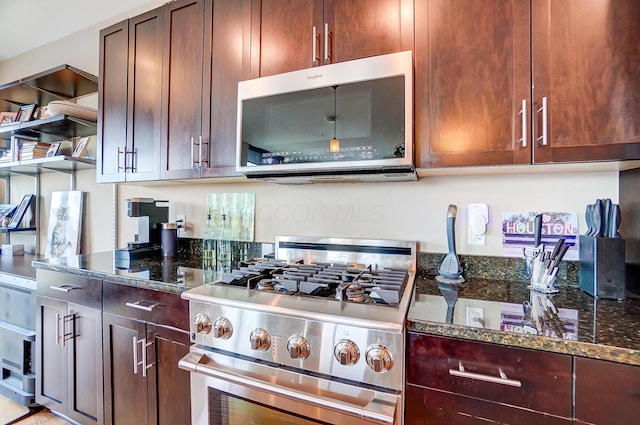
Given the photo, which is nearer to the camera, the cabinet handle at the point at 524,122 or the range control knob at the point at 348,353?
the range control knob at the point at 348,353

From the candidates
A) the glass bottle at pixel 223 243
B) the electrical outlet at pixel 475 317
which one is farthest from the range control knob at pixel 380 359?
the glass bottle at pixel 223 243

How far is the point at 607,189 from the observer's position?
120cm

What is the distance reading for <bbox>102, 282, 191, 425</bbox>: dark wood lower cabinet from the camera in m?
1.21

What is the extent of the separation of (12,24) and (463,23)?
3.38 meters

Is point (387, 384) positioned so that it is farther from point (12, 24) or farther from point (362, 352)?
point (12, 24)

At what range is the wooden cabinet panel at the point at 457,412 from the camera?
744mm

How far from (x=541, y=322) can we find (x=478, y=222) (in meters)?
0.58

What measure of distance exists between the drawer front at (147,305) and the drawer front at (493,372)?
2.93 feet

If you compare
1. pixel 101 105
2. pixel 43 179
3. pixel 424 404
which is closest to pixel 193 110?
pixel 101 105

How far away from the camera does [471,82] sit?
1084 millimetres

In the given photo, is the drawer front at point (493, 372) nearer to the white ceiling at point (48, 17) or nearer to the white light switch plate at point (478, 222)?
the white light switch plate at point (478, 222)

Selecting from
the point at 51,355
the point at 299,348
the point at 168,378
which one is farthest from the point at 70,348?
the point at 299,348

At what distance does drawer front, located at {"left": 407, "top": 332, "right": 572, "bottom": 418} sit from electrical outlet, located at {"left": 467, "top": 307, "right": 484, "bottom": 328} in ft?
0.16

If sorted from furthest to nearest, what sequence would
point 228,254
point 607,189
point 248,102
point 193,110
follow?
point 228,254 → point 193,110 → point 248,102 → point 607,189
